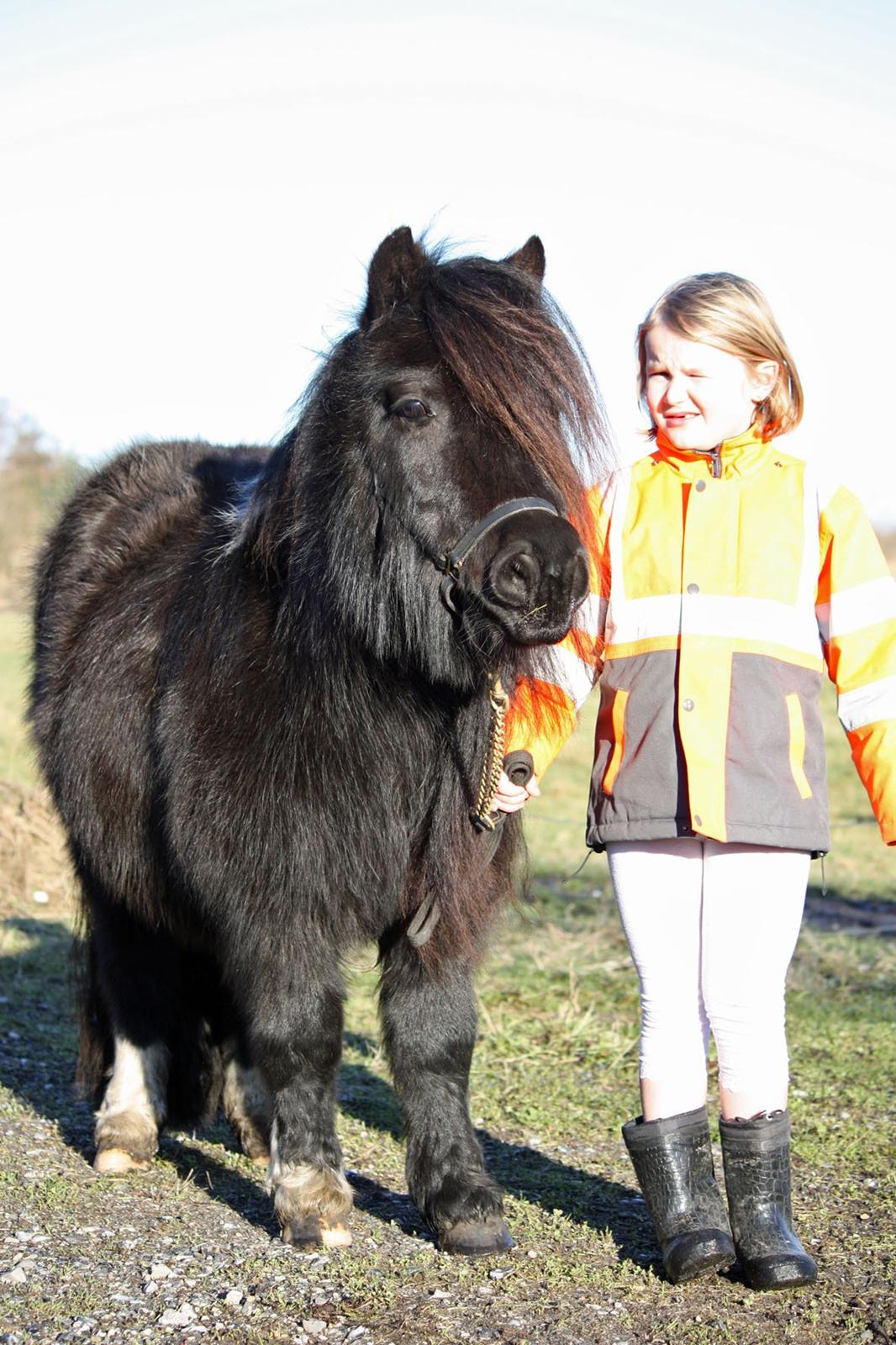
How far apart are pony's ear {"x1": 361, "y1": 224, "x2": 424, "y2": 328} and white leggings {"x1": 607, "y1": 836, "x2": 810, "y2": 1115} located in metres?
1.34

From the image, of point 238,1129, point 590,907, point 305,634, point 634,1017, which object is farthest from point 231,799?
point 590,907

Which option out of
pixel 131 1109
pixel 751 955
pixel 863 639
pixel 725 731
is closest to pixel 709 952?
pixel 751 955

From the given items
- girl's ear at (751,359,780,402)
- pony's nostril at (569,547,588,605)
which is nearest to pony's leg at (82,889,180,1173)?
pony's nostril at (569,547,588,605)

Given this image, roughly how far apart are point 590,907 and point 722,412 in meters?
4.60

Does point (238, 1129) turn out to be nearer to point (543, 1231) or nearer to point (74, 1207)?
point (74, 1207)

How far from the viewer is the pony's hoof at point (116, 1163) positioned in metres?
Answer: 3.72

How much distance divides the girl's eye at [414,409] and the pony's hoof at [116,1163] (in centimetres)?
222

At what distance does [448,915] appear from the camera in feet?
10.5

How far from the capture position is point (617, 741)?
116 inches

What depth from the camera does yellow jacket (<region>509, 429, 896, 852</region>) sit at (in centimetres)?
277

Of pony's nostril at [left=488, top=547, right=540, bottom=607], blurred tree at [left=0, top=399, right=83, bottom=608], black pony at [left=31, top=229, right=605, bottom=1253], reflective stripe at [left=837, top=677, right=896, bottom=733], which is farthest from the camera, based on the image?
blurred tree at [left=0, top=399, right=83, bottom=608]

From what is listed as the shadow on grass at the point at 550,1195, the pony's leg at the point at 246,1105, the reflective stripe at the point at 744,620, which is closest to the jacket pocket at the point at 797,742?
the reflective stripe at the point at 744,620

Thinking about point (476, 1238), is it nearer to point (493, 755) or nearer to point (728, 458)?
point (493, 755)

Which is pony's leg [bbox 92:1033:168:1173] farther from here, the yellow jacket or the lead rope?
the yellow jacket
